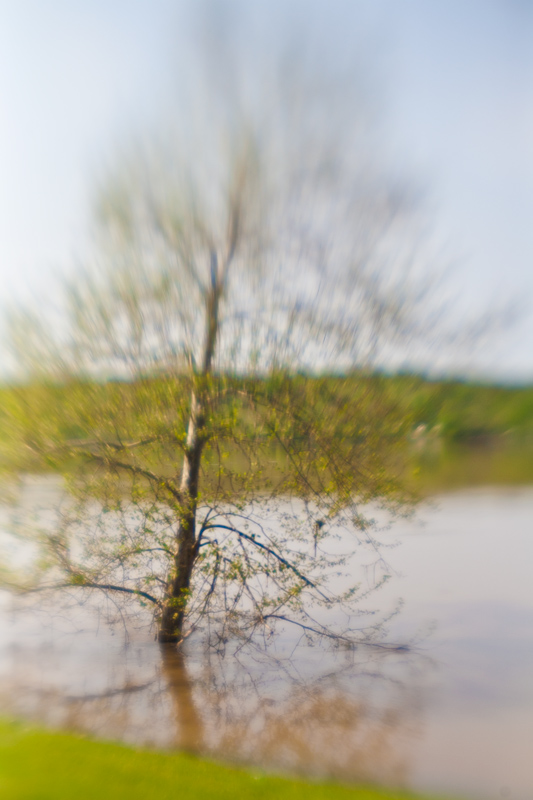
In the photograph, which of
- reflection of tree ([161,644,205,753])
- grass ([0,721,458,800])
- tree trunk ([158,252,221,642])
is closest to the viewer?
grass ([0,721,458,800])

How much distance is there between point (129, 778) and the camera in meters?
4.35

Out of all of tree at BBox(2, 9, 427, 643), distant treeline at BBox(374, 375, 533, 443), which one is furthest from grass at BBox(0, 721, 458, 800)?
distant treeline at BBox(374, 375, 533, 443)

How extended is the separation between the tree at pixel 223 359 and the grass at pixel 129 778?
78.3 inches

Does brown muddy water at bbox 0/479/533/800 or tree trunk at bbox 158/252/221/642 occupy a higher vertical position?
tree trunk at bbox 158/252/221/642

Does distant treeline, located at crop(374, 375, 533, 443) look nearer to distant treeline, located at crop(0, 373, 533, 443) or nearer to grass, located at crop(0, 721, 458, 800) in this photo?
distant treeline, located at crop(0, 373, 533, 443)

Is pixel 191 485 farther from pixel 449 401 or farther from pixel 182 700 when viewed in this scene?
pixel 449 401

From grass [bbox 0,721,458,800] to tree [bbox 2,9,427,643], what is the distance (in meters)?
1.99

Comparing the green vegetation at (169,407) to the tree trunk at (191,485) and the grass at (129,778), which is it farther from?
the grass at (129,778)

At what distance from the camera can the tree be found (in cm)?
618

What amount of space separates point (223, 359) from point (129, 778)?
3.52 m

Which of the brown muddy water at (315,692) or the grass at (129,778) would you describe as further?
the brown muddy water at (315,692)

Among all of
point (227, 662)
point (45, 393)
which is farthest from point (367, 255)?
point (227, 662)

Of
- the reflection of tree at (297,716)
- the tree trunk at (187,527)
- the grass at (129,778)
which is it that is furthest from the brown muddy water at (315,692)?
the tree trunk at (187,527)

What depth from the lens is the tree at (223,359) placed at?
6.18 meters
